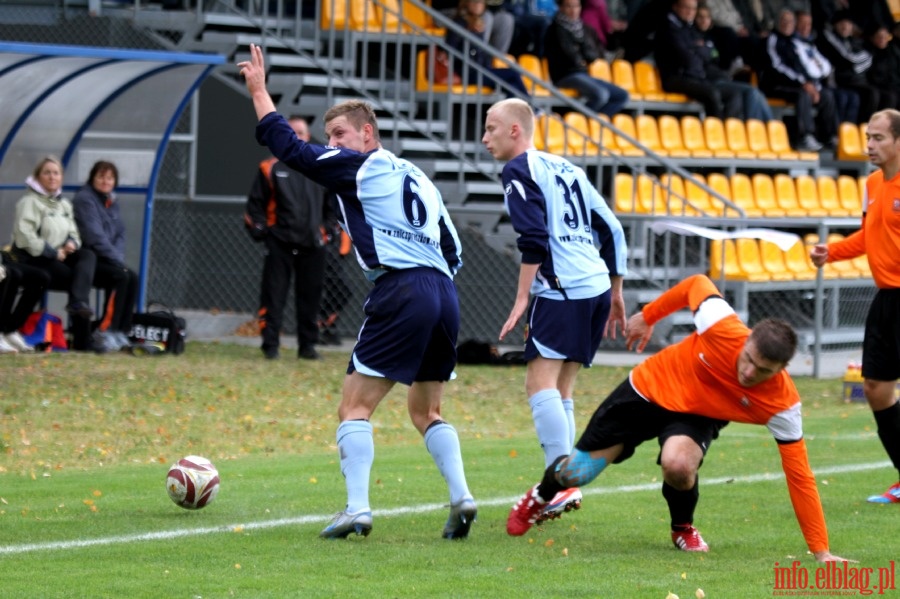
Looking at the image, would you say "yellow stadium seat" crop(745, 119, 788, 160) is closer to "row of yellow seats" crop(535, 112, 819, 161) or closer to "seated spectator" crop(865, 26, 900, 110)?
"row of yellow seats" crop(535, 112, 819, 161)

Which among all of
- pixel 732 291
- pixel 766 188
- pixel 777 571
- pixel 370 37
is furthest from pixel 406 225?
pixel 766 188

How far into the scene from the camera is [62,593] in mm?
5320

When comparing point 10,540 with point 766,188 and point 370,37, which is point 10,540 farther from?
point 766,188

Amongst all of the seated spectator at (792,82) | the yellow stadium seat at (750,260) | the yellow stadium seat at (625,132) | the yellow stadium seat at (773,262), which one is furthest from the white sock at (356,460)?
the seated spectator at (792,82)

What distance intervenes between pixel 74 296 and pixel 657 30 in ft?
32.0

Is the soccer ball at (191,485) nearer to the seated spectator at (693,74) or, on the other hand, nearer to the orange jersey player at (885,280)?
the orange jersey player at (885,280)

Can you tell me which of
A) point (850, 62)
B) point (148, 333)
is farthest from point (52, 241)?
point (850, 62)

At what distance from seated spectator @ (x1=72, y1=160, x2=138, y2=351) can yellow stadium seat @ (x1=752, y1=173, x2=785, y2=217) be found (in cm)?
820

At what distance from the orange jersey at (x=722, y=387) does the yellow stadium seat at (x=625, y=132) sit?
1201 cm

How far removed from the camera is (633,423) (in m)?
6.37

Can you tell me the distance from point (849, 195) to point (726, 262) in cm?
442

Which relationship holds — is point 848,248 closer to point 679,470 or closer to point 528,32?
point 679,470

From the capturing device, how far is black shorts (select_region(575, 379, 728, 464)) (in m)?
6.27

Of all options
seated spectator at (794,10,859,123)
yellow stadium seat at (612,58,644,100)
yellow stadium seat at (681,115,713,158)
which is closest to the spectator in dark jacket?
yellow stadium seat at (681,115,713,158)
